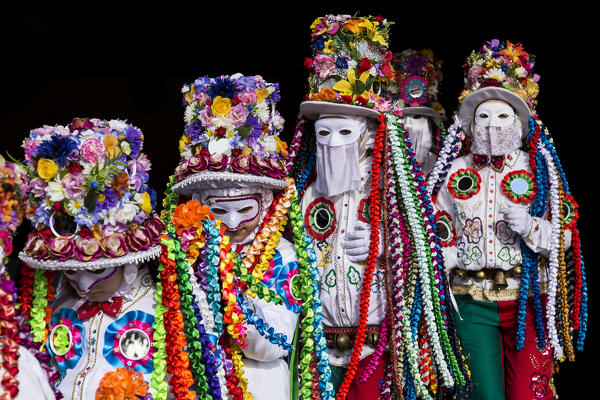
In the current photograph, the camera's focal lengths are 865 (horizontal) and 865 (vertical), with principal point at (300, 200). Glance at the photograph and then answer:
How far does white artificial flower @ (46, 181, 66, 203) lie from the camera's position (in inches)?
131

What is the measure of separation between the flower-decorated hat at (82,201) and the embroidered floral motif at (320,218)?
140cm

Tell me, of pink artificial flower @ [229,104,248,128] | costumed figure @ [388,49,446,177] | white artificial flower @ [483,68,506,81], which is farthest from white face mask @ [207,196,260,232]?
costumed figure @ [388,49,446,177]

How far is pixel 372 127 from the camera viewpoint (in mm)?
4797

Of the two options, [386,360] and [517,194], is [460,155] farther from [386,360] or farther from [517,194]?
[386,360]

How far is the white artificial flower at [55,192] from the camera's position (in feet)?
10.9

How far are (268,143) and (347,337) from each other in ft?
3.74

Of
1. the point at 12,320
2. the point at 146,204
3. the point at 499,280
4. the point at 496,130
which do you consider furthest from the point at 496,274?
the point at 12,320

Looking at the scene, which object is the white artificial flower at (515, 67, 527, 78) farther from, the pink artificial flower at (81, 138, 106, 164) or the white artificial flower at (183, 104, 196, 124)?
the pink artificial flower at (81, 138, 106, 164)

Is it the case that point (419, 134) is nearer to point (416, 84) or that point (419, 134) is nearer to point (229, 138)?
point (416, 84)

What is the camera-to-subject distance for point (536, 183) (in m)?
5.13

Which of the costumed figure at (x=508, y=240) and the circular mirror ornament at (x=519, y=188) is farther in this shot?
the circular mirror ornament at (x=519, y=188)

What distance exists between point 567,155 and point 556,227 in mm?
1792

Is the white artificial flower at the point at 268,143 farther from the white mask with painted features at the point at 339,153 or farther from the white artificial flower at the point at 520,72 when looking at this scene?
the white artificial flower at the point at 520,72

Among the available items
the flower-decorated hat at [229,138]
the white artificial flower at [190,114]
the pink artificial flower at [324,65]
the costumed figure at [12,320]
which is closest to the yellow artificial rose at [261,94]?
the flower-decorated hat at [229,138]
